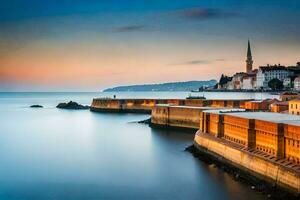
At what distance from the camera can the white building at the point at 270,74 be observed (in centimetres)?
10738

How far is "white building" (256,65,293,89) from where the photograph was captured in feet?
352

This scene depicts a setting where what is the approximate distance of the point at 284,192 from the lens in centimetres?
1414

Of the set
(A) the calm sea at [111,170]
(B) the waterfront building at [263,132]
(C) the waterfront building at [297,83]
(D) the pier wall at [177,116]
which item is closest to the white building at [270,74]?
(C) the waterfront building at [297,83]

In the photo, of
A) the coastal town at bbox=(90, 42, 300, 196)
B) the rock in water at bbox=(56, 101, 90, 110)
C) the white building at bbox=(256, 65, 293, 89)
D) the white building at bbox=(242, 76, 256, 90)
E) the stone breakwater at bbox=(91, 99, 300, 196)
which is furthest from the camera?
the white building at bbox=(242, 76, 256, 90)

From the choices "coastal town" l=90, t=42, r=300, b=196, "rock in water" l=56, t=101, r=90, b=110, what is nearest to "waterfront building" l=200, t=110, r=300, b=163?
"coastal town" l=90, t=42, r=300, b=196

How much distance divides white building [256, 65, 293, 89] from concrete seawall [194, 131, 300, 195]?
3475 inches

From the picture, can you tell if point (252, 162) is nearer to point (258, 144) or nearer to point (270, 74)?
point (258, 144)

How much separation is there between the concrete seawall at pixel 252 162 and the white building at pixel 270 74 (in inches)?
3475

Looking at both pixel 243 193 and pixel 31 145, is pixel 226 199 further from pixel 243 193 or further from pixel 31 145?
pixel 31 145

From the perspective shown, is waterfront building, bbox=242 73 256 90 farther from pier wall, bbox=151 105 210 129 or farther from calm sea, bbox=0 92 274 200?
calm sea, bbox=0 92 274 200

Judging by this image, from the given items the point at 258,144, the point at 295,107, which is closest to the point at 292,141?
the point at 258,144

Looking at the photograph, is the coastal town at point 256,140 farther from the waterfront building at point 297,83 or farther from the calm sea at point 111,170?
the waterfront building at point 297,83

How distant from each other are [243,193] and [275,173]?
1.32m

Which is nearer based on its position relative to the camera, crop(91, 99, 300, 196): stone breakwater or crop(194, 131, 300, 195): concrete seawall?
crop(194, 131, 300, 195): concrete seawall
